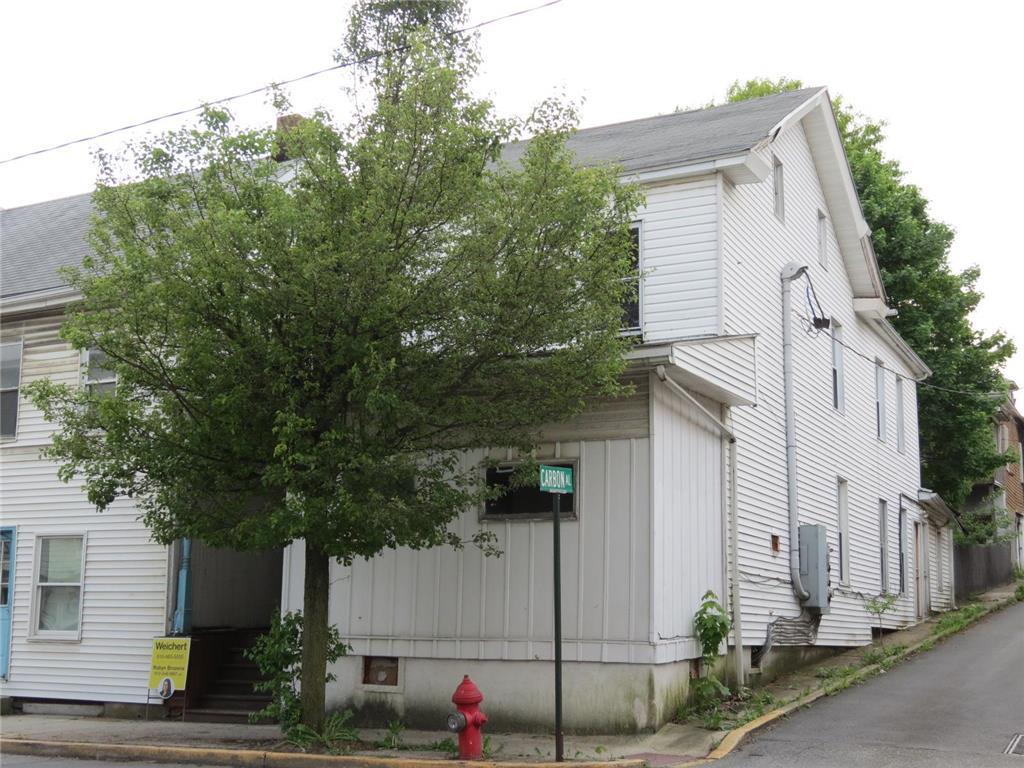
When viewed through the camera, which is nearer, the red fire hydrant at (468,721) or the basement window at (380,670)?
the red fire hydrant at (468,721)

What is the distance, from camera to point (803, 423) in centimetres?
1853

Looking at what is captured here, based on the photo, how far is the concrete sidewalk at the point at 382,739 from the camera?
10984 millimetres

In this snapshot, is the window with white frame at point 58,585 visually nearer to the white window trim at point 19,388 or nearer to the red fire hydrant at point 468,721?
the white window trim at point 19,388

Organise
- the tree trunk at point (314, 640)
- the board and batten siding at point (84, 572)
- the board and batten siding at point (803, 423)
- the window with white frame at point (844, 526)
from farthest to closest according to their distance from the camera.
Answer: the window with white frame at point (844, 526)
the board and batten siding at point (84, 572)
the board and batten siding at point (803, 423)
the tree trunk at point (314, 640)

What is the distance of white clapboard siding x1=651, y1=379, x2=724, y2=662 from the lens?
12.4 metres

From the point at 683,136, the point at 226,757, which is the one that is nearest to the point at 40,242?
the point at 683,136

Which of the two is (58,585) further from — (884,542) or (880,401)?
A: (880,401)

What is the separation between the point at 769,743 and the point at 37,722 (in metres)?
10.2

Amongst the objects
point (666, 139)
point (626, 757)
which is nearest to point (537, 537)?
point (626, 757)

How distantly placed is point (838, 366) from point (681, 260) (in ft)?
21.8

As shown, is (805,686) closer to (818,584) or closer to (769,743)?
(818,584)

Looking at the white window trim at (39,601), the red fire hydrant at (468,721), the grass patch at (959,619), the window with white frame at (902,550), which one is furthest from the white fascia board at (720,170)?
the window with white frame at (902,550)

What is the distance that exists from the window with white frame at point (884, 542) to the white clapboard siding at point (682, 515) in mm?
9509

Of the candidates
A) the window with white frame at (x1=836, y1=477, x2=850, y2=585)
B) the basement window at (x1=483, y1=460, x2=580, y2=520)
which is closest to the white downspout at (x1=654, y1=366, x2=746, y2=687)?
the basement window at (x1=483, y1=460, x2=580, y2=520)
